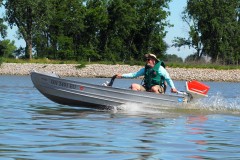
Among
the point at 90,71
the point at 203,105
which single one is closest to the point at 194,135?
the point at 203,105

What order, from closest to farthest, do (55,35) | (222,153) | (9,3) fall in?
1. (222,153)
2. (9,3)
3. (55,35)

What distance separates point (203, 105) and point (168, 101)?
1.81 m

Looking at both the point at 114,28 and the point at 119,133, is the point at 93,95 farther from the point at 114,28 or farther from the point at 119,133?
the point at 114,28

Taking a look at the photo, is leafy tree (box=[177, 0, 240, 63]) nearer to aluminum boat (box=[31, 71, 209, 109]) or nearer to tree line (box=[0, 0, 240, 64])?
tree line (box=[0, 0, 240, 64])

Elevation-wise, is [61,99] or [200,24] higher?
[200,24]

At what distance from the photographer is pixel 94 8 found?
294ft

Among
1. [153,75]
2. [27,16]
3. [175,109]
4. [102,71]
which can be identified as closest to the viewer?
[153,75]

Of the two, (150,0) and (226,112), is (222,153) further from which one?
(150,0)

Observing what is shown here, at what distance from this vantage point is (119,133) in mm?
13195

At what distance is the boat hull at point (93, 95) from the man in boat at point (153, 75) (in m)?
0.32

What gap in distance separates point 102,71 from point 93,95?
47.9 m

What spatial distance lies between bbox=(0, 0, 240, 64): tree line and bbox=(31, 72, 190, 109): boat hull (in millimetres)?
60460

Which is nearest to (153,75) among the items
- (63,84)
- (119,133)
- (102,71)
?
(63,84)

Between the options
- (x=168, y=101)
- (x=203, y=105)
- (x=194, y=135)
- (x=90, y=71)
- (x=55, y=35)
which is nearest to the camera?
(x=194, y=135)
